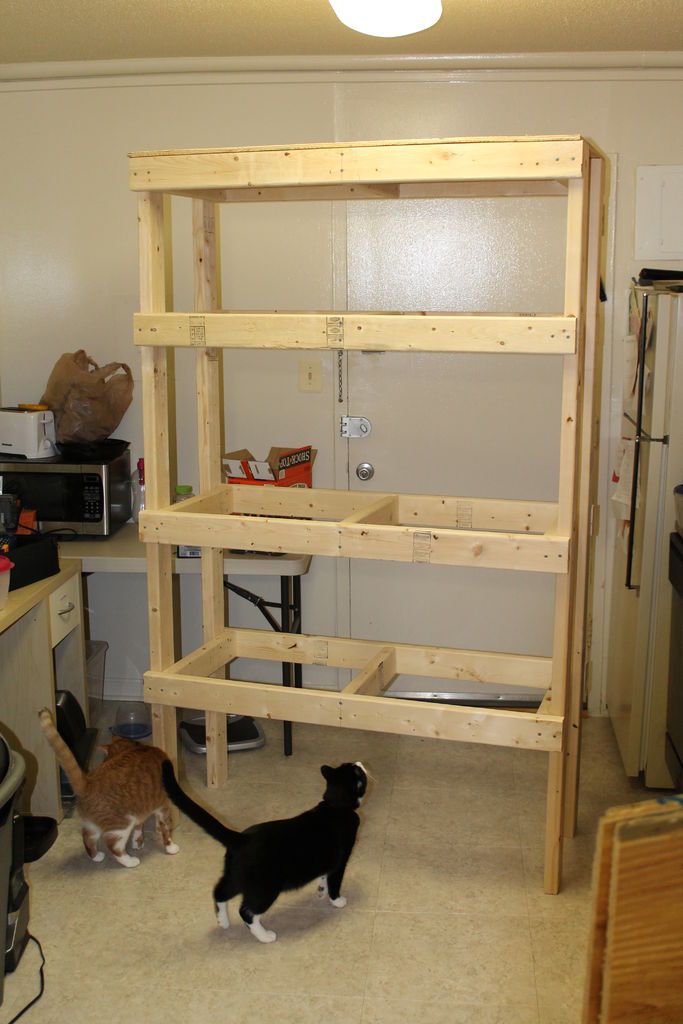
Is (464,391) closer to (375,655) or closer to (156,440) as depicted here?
(375,655)

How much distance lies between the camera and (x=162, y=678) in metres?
2.93

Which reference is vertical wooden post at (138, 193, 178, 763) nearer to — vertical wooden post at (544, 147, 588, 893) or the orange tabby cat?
the orange tabby cat

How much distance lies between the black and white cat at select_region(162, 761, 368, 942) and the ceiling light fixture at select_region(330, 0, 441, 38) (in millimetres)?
1805

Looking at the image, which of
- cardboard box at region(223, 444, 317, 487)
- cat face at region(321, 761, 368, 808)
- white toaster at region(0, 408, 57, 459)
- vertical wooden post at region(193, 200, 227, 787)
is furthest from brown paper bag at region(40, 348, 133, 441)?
cat face at region(321, 761, 368, 808)

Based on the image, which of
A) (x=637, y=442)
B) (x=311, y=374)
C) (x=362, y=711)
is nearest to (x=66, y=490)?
(x=311, y=374)

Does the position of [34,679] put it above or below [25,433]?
below

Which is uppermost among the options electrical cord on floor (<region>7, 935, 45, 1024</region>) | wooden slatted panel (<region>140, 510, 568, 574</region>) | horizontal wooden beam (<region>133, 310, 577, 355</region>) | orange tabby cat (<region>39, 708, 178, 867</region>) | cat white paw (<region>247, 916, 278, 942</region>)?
horizontal wooden beam (<region>133, 310, 577, 355</region>)

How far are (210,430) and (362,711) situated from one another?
1023mm

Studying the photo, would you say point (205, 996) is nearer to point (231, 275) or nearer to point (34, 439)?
point (34, 439)

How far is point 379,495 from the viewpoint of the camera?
121 inches

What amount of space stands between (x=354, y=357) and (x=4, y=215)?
57.9 inches

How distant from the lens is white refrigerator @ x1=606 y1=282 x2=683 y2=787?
301 centimetres

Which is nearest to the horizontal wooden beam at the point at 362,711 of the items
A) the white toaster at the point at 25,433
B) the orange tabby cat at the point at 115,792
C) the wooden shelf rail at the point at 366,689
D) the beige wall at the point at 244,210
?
the wooden shelf rail at the point at 366,689

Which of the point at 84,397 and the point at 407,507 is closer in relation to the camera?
the point at 407,507
